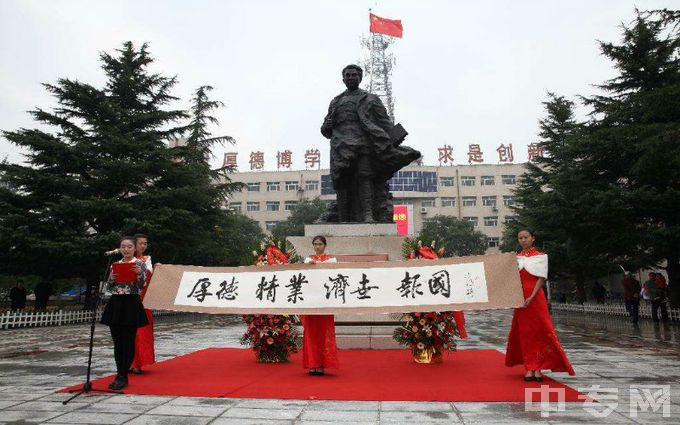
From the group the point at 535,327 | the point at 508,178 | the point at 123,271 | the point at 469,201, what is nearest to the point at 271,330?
the point at 123,271

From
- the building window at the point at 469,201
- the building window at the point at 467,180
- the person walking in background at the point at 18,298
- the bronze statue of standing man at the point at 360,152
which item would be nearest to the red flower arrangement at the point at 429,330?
the bronze statue of standing man at the point at 360,152

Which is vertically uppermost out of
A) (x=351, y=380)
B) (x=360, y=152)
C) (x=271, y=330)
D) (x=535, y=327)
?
(x=360, y=152)

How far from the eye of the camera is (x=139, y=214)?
49.2 feet

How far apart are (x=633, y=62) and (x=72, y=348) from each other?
16.9m

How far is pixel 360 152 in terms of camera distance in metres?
8.38

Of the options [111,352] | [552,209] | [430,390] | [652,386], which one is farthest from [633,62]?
[111,352]

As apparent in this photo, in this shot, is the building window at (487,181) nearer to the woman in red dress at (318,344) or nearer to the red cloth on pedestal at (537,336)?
the red cloth on pedestal at (537,336)

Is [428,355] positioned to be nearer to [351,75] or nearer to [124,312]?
[124,312]

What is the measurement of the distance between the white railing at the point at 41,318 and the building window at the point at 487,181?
4538 centimetres

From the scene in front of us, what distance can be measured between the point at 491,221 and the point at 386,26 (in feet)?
82.0

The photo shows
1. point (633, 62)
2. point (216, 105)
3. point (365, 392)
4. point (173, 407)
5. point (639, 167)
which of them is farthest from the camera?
point (216, 105)

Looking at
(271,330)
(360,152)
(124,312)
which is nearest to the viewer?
(124,312)

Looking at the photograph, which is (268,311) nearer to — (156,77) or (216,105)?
(156,77)

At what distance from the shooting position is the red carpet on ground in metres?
4.07
